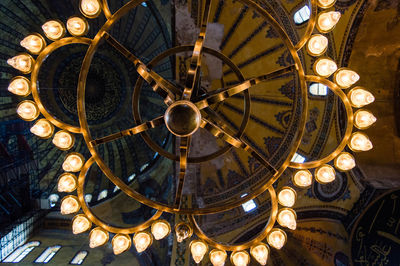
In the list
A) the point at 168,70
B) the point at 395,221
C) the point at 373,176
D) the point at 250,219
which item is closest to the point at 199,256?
the point at 250,219

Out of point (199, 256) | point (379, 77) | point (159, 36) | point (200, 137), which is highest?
point (159, 36)

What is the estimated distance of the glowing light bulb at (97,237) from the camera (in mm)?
2551

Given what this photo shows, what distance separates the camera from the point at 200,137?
21.2 ft

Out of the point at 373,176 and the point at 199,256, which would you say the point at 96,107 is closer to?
the point at 199,256

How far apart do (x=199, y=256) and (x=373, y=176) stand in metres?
4.73

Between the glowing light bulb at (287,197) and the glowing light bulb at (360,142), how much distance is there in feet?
2.73

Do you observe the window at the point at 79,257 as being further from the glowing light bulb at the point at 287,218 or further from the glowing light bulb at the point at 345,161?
the glowing light bulb at the point at 345,161

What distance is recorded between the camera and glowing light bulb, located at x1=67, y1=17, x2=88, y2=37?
95.3 inches

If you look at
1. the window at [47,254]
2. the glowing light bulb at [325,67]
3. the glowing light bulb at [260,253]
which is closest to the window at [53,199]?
the window at [47,254]

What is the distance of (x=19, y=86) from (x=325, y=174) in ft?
11.3

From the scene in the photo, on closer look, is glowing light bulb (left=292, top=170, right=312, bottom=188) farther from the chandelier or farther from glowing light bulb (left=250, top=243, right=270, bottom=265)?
glowing light bulb (left=250, top=243, right=270, bottom=265)

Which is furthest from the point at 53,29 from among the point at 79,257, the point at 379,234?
the point at 379,234

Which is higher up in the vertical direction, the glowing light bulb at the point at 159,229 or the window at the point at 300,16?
the window at the point at 300,16

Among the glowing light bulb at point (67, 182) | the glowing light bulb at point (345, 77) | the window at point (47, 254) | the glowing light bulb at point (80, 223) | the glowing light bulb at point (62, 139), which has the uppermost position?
the glowing light bulb at point (345, 77)
